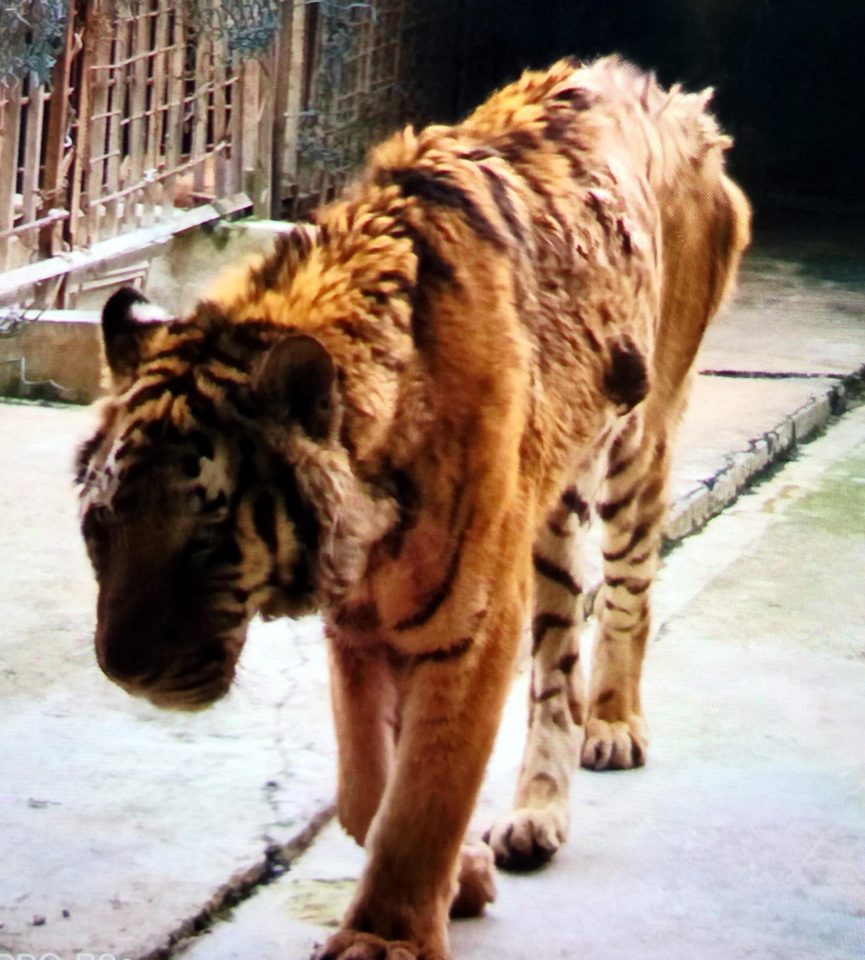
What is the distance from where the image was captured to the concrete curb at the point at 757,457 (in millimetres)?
6570

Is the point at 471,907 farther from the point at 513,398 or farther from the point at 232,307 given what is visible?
the point at 232,307

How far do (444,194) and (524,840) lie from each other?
1.29m

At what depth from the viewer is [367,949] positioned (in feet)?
10.4

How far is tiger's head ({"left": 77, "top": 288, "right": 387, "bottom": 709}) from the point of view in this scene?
2.82m

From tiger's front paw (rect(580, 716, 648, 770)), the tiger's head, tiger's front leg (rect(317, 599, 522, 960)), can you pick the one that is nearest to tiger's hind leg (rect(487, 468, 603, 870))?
tiger's front paw (rect(580, 716, 648, 770))

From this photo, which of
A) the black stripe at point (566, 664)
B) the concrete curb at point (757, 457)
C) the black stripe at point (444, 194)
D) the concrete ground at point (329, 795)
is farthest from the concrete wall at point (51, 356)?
the black stripe at point (444, 194)

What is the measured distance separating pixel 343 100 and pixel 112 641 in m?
8.66

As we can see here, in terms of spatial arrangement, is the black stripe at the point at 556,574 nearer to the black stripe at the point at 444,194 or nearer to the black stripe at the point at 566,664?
the black stripe at the point at 566,664

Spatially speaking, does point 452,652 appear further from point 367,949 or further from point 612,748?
point 612,748

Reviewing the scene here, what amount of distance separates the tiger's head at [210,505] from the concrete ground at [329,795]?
23 cm

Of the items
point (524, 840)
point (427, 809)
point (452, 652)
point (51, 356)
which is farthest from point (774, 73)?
point (427, 809)

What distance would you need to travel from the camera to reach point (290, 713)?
4387mm

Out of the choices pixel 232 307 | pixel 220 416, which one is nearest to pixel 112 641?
pixel 220 416

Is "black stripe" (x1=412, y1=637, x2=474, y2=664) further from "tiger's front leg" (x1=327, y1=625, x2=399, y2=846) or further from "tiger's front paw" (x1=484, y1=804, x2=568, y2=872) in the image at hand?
"tiger's front paw" (x1=484, y1=804, x2=568, y2=872)
